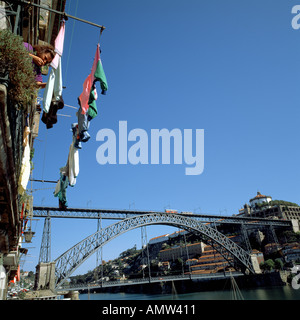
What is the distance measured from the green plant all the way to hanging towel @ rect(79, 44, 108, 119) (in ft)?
7.77

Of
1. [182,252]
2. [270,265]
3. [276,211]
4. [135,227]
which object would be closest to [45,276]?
[135,227]

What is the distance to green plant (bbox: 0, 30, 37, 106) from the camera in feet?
10.2

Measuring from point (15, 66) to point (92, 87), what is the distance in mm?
2692

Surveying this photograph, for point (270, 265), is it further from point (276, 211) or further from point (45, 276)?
point (45, 276)

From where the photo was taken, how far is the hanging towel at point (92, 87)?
5.62 metres

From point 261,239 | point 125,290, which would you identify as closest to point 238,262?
point 261,239

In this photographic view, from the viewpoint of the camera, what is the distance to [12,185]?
13.0ft

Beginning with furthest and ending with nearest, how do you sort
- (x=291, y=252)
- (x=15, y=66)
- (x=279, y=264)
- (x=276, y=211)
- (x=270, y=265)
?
(x=276, y=211) < (x=291, y=252) < (x=270, y=265) < (x=279, y=264) < (x=15, y=66)

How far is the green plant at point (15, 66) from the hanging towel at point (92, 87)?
2367mm

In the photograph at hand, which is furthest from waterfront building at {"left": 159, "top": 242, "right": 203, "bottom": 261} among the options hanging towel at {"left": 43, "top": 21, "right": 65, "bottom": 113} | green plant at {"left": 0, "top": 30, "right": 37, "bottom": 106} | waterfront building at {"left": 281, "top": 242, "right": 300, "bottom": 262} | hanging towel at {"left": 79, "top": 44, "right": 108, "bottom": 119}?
green plant at {"left": 0, "top": 30, "right": 37, "bottom": 106}

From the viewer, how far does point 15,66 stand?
316cm

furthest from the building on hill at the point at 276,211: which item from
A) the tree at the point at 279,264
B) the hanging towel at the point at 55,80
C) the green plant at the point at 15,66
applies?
the green plant at the point at 15,66

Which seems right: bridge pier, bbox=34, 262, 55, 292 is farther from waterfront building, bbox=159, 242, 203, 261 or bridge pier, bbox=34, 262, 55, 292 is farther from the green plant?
waterfront building, bbox=159, 242, 203, 261
